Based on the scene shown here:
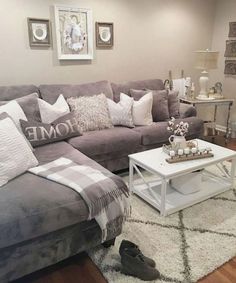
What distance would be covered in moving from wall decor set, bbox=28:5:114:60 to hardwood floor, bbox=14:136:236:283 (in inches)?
96.7

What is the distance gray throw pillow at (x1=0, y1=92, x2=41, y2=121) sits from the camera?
2.67 m

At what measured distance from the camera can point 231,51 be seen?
4.28 meters

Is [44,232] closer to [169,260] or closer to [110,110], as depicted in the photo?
[169,260]

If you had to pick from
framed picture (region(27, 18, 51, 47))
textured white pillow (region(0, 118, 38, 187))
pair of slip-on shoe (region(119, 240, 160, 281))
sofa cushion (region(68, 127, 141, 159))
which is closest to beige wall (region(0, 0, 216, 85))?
framed picture (region(27, 18, 51, 47))

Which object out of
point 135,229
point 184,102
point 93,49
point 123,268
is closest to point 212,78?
point 184,102

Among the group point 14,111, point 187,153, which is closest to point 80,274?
point 187,153

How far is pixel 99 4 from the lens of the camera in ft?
11.2

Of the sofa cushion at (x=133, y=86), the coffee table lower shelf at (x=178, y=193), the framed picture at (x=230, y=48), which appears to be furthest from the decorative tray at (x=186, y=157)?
the framed picture at (x=230, y=48)

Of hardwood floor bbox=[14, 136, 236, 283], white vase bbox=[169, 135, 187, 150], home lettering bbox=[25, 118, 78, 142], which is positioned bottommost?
hardwood floor bbox=[14, 136, 236, 283]

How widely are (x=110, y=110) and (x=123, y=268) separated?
1.92 m

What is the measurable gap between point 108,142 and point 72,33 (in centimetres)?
155

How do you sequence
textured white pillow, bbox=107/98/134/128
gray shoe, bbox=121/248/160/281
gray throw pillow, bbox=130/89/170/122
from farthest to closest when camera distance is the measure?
gray throw pillow, bbox=130/89/170/122
textured white pillow, bbox=107/98/134/128
gray shoe, bbox=121/248/160/281

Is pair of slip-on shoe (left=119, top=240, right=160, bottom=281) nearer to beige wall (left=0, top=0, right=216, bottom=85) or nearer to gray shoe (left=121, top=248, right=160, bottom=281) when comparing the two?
gray shoe (left=121, top=248, right=160, bottom=281)

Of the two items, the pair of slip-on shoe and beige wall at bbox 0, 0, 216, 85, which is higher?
beige wall at bbox 0, 0, 216, 85
